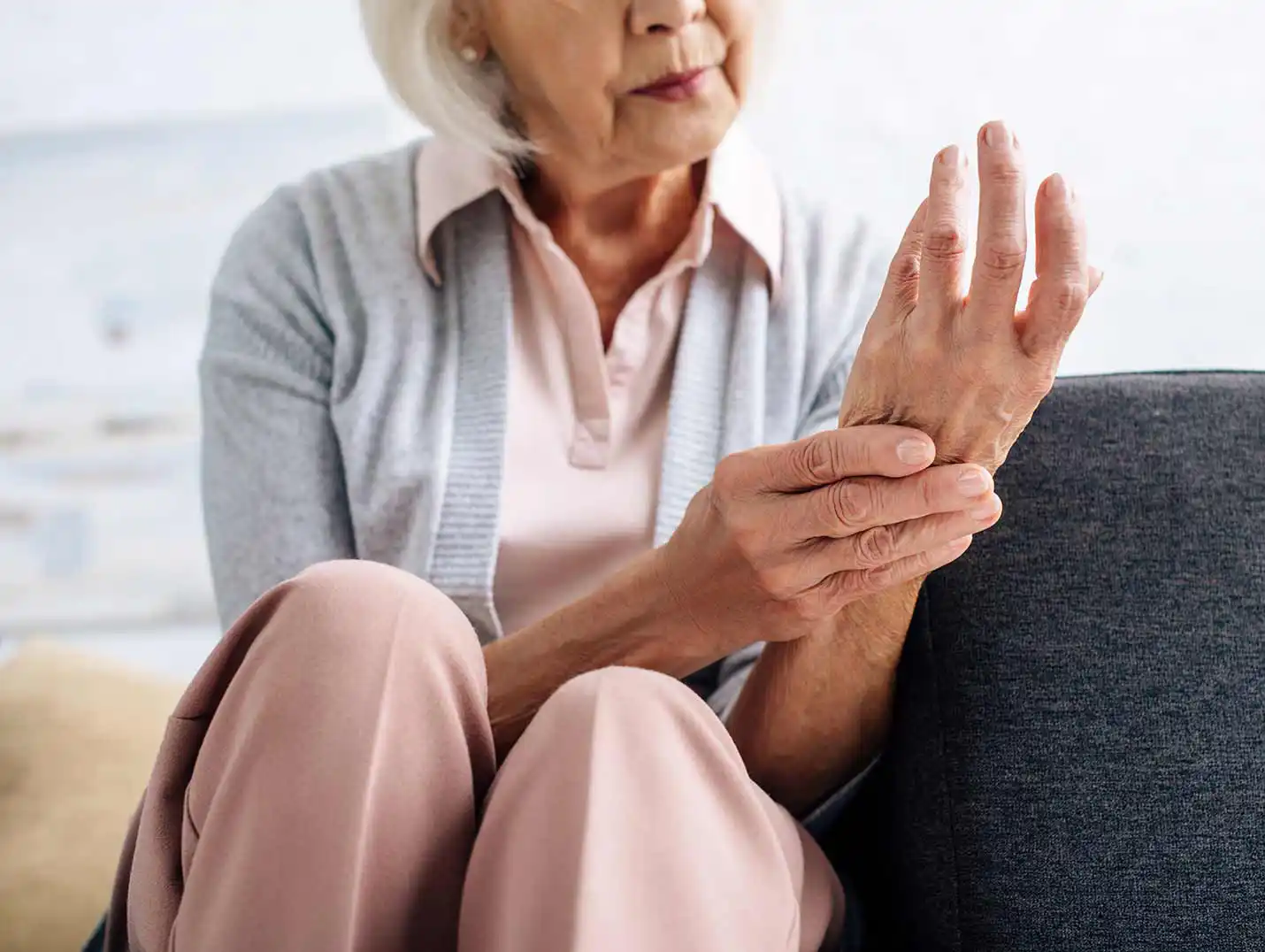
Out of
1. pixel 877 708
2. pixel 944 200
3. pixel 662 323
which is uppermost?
pixel 944 200

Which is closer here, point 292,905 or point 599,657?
point 292,905

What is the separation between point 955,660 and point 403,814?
0.39 meters

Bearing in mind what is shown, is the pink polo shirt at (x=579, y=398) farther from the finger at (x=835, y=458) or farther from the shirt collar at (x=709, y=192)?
the finger at (x=835, y=458)

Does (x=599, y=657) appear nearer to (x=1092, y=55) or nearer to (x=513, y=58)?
(x=513, y=58)

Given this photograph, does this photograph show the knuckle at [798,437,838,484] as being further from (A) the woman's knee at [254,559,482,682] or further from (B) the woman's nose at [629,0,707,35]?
(B) the woman's nose at [629,0,707,35]

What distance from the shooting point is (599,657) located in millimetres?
921

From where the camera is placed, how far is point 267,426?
1.04m

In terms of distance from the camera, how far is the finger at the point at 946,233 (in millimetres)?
635

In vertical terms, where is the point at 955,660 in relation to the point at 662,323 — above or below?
below

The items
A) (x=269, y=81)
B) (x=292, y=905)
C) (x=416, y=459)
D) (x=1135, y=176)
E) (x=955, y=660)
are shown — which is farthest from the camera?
(x=269, y=81)

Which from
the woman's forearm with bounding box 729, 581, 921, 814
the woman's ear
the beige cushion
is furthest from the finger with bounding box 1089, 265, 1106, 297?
the beige cushion

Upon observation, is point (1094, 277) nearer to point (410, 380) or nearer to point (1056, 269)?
point (1056, 269)

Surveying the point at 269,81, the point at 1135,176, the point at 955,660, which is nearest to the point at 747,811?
the point at 955,660

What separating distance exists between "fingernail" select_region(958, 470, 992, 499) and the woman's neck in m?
0.49
